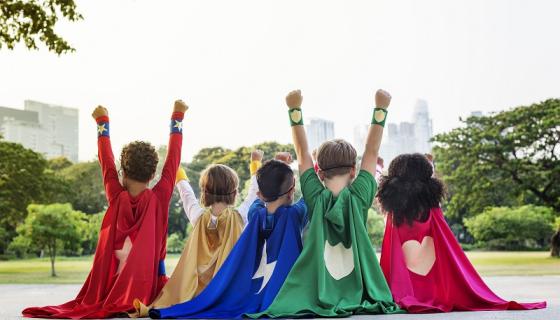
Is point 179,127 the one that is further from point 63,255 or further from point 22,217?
point 63,255

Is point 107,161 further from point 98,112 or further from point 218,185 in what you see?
point 218,185

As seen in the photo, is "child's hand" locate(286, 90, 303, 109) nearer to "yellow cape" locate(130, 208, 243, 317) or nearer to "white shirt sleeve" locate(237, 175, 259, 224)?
"white shirt sleeve" locate(237, 175, 259, 224)

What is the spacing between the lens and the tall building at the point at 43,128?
43.6 meters

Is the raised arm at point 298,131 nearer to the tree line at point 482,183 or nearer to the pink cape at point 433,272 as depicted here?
the pink cape at point 433,272

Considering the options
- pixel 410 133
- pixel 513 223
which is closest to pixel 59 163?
pixel 410 133

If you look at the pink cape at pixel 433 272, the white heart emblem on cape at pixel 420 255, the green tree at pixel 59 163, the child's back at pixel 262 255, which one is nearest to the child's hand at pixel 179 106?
the child's back at pixel 262 255

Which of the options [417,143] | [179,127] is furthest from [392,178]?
[417,143]

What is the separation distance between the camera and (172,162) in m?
5.32

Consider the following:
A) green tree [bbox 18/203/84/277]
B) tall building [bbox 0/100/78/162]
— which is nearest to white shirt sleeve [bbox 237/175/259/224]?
green tree [bbox 18/203/84/277]

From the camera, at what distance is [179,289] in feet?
16.5

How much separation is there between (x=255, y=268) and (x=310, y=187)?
688 mm

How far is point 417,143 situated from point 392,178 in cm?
4133

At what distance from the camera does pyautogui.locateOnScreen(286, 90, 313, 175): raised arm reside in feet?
16.1

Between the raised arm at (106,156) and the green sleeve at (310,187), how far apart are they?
1.42m
